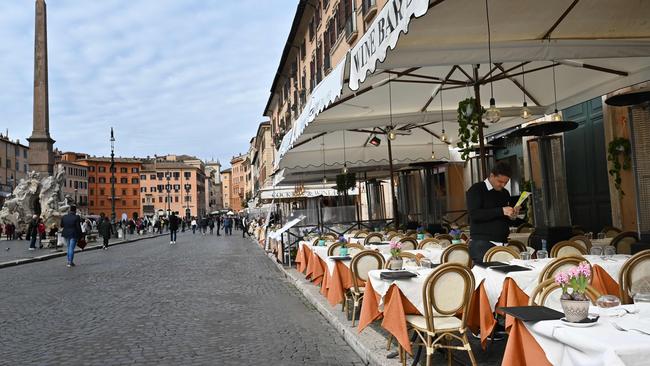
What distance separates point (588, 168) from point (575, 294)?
11961 millimetres

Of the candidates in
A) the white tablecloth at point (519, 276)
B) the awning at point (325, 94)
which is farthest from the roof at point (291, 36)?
the white tablecloth at point (519, 276)

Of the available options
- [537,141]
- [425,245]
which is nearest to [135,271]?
[425,245]

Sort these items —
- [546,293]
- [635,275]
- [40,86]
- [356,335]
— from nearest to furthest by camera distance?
[546,293], [635,275], [356,335], [40,86]

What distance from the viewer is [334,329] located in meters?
7.80

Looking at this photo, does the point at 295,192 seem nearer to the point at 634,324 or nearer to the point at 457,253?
the point at 457,253

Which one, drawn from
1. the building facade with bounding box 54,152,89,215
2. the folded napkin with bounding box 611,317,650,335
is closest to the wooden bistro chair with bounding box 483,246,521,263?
the folded napkin with bounding box 611,317,650,335

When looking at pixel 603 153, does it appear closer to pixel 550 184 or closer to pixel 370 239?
pixel 550 184

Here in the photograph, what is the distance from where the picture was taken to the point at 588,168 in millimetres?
14094

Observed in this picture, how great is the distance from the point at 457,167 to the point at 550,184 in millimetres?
10982

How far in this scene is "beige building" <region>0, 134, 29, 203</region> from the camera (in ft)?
309

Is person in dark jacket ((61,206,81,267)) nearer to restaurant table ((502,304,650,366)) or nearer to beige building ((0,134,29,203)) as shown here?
restaurant table ((502,304,650,366))

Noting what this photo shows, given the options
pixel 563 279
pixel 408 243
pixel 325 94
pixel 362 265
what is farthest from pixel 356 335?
pixel 563 279

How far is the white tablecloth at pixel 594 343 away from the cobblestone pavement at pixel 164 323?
313 cm

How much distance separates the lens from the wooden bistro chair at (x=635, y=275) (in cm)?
485
